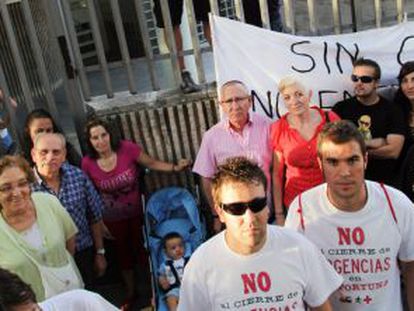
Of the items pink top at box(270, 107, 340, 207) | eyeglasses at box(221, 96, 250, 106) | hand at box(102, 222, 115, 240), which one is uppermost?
eyeglasses at box(221, 96, 250, 106)

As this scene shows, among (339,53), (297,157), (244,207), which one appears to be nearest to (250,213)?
(244,207)

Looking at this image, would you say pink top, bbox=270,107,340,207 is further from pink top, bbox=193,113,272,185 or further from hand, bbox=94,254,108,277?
hand, bbox=94,254,108,277

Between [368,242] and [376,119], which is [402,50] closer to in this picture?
[376,119]

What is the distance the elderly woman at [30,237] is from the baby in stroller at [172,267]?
3.42 feet

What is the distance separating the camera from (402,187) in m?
3.87

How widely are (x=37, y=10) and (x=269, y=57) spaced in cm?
270

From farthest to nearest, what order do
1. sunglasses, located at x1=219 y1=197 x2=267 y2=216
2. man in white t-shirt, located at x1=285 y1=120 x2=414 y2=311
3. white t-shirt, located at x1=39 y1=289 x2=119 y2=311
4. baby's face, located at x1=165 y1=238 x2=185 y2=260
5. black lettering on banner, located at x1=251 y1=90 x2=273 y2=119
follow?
black lettering on banner, located at x1=251 y1=90 x2=273 y2=119
baby's face, located at x1=165 y1=238 x2=185 y2=260
man in white t-shirt, located at x1=285 y1=120 x2=414 y2=311
white t-shirt, located at x1=39 y1=289 x2=119 y2=311
sunglasses, located at x1=219 y1=197 x2=267 y2=216

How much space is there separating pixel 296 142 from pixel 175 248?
1.26m

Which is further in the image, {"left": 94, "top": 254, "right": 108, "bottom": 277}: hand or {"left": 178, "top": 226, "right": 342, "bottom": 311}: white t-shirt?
{"left": 94, "top": 254, "right": 108, "bottom": 277}: hand

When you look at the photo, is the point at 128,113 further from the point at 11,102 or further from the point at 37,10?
the point at 37,10

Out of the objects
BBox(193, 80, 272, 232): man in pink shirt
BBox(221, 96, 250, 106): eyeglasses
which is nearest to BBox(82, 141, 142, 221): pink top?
BBox(193, 80, 272, 232): man in pink shirt

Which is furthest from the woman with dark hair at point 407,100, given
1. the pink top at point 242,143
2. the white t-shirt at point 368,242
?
the white t-shirt at point 368,242

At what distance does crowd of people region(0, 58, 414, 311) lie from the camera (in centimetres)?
253

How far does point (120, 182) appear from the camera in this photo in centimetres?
463
